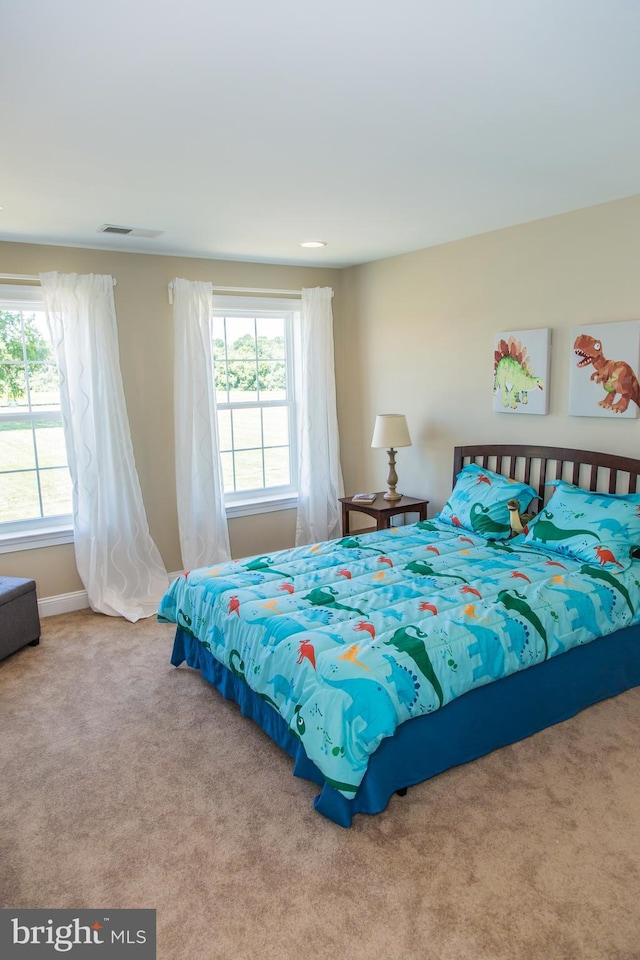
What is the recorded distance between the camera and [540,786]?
7.96ft

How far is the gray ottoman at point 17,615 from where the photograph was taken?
11.6 ft

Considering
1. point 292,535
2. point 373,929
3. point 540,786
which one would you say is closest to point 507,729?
point 540,786

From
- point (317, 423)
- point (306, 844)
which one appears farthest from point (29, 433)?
point (306, 844)

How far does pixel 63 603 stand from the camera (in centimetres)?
432

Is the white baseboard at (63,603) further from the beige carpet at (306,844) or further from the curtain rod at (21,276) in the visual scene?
the curtain rod at (21,276)

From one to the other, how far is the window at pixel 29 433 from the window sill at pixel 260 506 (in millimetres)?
1223

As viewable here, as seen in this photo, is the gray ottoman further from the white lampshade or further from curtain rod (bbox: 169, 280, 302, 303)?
the white lampshade

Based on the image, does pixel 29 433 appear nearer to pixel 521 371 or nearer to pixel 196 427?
pixel 196 427

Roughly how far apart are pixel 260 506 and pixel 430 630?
2.73 m

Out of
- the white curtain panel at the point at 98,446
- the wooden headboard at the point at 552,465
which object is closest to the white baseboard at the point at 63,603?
the white curtain panel at the point at 98,446

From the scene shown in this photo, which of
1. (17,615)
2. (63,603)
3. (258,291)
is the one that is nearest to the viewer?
(17,615)

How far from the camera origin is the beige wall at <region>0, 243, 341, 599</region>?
412cm

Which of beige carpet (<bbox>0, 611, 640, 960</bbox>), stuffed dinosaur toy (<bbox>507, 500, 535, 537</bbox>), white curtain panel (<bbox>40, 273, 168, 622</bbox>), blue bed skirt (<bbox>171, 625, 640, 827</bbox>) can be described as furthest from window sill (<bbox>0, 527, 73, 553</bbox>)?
stuffed dinosaur toy (<bbox>507, 500, 535, 537</bbox>)

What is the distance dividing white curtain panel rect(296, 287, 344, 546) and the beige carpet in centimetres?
239
